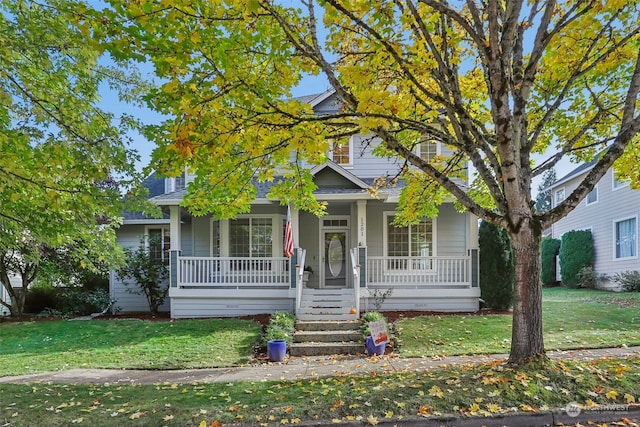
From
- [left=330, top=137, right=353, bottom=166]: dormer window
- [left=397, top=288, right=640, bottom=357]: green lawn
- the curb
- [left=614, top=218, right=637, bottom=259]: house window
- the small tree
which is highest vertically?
[left=330, top=137, right=353, bottom=166]: dormer window

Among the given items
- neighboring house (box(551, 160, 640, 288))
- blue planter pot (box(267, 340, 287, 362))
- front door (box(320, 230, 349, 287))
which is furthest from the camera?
neighboring house (box(551, 160, 640, 288))

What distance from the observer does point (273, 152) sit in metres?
6.71

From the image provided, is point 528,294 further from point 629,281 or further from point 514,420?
point 629,281

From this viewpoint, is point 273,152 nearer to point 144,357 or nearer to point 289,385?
point 289,385

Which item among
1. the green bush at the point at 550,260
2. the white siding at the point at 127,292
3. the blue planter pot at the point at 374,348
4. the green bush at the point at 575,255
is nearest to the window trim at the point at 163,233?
the white siding at the point at 127,292

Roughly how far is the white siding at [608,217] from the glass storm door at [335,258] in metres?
13.0

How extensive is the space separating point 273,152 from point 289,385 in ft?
11.3

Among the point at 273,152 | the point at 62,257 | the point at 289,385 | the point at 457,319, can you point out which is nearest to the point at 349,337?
the point at 457,319

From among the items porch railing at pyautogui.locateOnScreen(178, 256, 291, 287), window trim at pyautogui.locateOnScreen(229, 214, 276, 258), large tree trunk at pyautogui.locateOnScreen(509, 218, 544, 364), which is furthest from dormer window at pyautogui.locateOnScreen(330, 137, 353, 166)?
large tree trunk at pyautogui.locateOnScreen(509, 218, 544, 364)

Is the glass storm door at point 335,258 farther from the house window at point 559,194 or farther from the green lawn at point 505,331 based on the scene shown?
the house window at point 559,194

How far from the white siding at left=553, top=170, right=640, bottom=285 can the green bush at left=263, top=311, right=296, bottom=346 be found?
16.1 m

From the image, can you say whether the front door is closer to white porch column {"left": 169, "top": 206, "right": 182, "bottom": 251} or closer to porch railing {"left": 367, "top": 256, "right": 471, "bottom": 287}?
porch railing {"left": 367, "top": 256, "right": 471, "bottom": 287}

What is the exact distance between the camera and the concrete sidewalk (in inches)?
292

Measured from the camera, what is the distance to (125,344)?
33.7 feet
